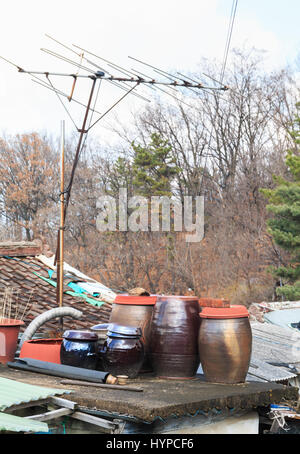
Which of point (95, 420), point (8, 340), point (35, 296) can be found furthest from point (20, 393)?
point (35, 296)

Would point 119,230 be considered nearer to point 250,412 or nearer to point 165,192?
point 165,192

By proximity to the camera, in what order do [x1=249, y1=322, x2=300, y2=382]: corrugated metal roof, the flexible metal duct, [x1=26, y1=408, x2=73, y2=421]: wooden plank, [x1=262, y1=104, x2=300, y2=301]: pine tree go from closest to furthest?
[x1=26, y1=408, x2=73, y2=421]: wooden plank → the flexible metal duct → [x1=249, y1=322, x2=300, y2=382]: corrugated metal roof → [x1=262, y1=104, x2=300, y2=301]: pine tree

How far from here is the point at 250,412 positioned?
4.39 m

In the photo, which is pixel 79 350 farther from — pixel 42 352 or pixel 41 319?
pixel 41 319

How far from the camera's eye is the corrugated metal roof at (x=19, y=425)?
117 inches

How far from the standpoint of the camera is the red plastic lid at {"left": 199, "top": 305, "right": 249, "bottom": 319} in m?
4.65

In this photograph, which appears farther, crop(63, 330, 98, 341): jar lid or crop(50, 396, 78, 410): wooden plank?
crop(63, 330, 98, 341): jar lid

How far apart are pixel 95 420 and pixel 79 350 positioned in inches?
47.9

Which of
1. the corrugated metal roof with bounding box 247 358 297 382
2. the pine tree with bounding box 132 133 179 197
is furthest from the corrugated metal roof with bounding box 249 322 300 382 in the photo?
the pine tree with bounding box 132 133 179 197

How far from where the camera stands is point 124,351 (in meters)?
4.60

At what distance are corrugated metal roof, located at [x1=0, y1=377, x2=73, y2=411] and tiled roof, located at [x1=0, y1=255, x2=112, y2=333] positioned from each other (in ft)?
11.8

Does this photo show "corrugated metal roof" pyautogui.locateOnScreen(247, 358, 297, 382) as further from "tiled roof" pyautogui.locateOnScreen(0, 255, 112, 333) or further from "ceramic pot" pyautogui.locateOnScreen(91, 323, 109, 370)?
"tiled roof" pyautogui.locateOnScreen(0, 255, 112, 333)

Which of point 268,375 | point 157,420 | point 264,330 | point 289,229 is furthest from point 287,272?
point 157,420

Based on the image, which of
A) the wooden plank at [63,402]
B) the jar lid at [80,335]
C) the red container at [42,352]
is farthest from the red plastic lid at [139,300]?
the wooden plank at [63,402]
